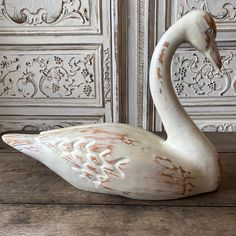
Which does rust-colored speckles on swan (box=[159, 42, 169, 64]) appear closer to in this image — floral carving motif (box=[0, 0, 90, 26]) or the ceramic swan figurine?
the ceramic swan figurine

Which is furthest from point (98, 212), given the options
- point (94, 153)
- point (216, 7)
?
point (216, 7)

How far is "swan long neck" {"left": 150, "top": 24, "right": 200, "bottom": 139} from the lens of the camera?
59 cm

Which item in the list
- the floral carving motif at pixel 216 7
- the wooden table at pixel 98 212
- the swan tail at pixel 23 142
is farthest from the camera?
the floral carving motif at pixel 216 7

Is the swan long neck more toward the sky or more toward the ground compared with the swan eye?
more toward the ground

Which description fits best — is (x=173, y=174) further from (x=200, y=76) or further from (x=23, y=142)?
(x=200, y=76)

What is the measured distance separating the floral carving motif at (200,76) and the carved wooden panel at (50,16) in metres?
0.23

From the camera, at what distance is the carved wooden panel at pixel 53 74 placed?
1011 mm

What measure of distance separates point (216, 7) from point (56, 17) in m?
0.40

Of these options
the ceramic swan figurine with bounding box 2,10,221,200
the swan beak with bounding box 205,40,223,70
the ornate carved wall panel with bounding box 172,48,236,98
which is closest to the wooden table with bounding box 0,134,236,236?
the ceramic swan figurine with bounding box 2,10,221,200

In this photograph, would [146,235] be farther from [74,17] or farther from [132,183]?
[74,17]

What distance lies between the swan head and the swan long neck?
0.6 inches

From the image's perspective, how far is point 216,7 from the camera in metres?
0.94

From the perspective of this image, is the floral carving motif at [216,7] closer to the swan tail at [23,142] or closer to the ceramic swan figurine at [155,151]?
the ceramic swan figurine at [155,151]

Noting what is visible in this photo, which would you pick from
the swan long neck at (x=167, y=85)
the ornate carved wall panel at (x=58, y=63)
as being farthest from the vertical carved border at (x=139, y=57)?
the swan long neck at (x=167, y=85)
